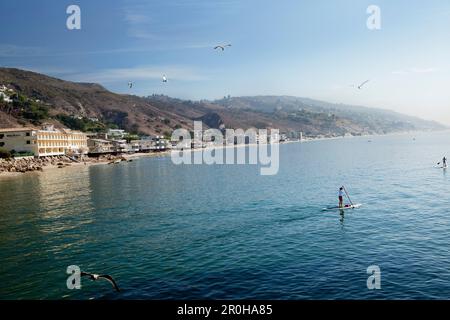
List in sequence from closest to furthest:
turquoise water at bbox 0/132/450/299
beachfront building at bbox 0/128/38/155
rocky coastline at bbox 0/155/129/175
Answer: turquoise water at bbox 0/132/450/299 → rocky coastline at bbox 0/155/129/175 → beachfront building at bbox 0/128/38/155

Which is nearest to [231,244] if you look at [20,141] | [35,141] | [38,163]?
[38,163]

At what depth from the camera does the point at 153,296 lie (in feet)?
65.9

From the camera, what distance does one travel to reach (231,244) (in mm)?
29641

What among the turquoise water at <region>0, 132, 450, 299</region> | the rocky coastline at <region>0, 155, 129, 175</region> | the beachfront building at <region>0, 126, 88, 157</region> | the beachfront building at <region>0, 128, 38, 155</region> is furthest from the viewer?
the beachfront building at <region>0, 126, 88, 157</region>

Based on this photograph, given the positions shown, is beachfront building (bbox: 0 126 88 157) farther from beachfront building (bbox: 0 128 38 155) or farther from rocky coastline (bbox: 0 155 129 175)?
rocky coastline (bbox: 0 155 129 175)

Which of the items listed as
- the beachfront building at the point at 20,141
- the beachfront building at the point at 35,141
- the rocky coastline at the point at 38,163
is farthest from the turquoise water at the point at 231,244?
the beachfront building at the point at 35,141

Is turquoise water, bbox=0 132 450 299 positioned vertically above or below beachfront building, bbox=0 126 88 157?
below

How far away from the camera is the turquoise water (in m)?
21.0

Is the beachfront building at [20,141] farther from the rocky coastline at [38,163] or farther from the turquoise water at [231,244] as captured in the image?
the turquoise water at [231,244]

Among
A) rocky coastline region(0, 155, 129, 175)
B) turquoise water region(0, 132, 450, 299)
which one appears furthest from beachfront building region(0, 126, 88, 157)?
turquoise water region(0, 132, 450, 299)

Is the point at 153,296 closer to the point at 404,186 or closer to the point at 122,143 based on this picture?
the point at 404,186

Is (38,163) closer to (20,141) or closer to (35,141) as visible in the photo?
(35,141)

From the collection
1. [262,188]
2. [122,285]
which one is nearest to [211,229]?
[122,285]

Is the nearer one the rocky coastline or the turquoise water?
the turquoise water
